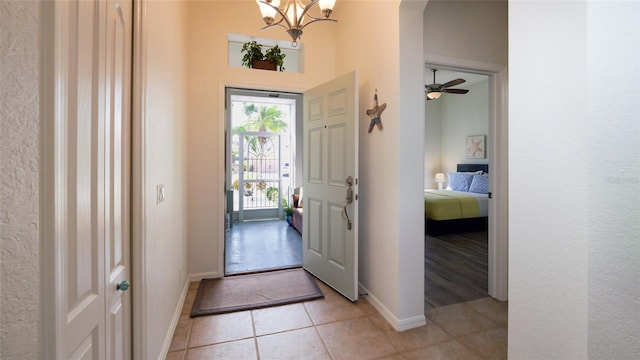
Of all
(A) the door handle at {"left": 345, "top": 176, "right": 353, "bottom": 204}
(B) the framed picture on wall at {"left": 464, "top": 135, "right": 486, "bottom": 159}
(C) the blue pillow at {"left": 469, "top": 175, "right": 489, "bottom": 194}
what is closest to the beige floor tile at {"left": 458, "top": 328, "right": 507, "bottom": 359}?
(A) the door handle at {"left": 345, "top": 176, "right": 353, "bottom": 204}

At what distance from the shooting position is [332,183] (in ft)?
8.79

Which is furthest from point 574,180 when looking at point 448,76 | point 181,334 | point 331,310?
point 448,76

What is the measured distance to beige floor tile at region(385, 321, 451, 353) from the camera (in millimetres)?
1828

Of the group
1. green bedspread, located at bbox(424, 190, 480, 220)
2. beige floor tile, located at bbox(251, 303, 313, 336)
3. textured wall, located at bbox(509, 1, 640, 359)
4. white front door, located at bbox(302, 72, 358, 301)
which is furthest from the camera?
green bedspread, located at bbox(424, 190, 480, 220)

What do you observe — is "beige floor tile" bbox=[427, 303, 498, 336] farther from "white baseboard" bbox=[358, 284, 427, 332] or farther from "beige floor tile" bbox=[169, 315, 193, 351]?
"beige floor tile" bbox=[169, 315, 193, 351]

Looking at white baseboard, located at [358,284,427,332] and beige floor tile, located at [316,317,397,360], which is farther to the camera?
white baseboard, located at [358,284,427,332]

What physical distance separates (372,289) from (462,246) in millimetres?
2403

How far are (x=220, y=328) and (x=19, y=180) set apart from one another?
191cm

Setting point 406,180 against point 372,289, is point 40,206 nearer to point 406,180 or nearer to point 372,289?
point 406,180

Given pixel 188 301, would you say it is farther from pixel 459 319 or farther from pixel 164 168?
pixel 459 319

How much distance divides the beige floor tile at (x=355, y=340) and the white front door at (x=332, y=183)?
1.15ft

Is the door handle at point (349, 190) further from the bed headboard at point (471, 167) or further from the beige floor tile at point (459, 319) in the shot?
the bed headboard at point (471, 167)

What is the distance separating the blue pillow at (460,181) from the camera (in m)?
6.00

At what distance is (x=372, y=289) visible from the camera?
2.39 meters
